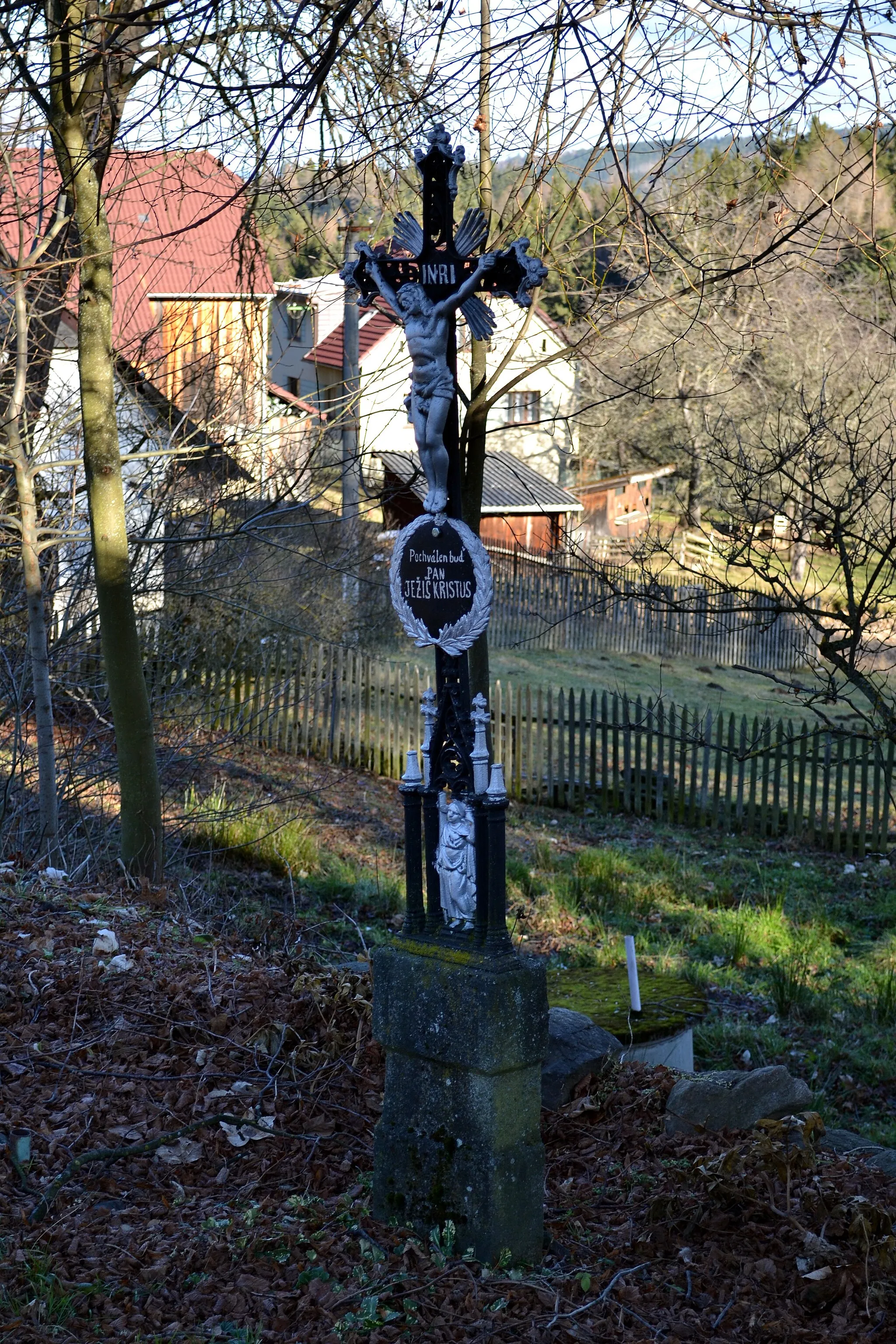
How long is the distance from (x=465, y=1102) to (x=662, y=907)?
6326mm

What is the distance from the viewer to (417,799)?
4.19 meters

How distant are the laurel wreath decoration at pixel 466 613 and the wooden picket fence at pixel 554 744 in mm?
7754

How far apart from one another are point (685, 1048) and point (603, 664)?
63.3 ft

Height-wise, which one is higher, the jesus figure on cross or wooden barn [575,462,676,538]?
wooden barn [575,462,676,538]

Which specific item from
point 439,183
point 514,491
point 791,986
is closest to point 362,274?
point 439,183

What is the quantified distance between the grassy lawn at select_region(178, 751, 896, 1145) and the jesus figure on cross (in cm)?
323

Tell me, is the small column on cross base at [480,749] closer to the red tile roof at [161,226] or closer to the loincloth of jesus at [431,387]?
the loincloth of jesus at [431,387]

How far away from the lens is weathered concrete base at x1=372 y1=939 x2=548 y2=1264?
3826 millimetres

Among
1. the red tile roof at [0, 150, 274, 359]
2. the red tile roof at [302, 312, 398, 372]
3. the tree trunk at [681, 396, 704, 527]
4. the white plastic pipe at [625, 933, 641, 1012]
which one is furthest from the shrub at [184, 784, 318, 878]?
the red tile roof at [302, 312, 398, 372]

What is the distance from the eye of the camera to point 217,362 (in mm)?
7934

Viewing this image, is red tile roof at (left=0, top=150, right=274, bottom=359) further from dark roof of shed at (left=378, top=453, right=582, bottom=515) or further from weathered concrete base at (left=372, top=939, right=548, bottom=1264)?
dark roof of shed at (left=378, top=453, right=582, bottom=515)

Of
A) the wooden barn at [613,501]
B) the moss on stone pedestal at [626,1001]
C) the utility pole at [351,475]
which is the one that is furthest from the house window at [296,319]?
the wooden barn at [613,501]

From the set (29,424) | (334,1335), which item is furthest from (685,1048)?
(29,424)

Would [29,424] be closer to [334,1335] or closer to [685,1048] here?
[685,1048]
